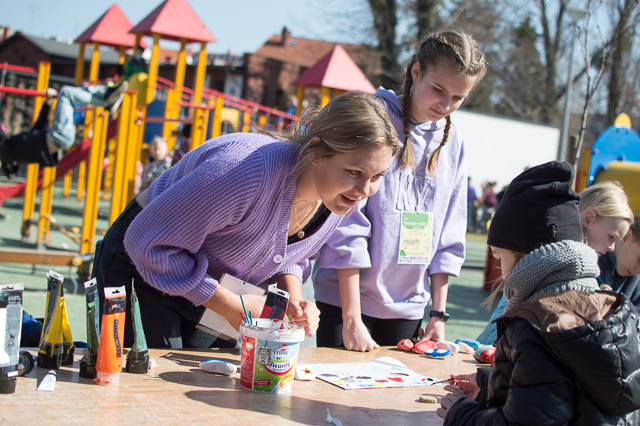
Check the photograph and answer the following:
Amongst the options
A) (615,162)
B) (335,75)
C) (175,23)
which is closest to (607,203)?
(615,162)

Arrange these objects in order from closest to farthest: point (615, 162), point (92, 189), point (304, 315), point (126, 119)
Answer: point (304, 315) → point (615, 162) → point (126, 119) → point (92, 189)

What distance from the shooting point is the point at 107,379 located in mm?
1410

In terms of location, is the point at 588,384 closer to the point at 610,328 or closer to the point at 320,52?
the point at 610,328

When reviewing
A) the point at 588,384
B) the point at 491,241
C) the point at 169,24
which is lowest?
the point at 588,384

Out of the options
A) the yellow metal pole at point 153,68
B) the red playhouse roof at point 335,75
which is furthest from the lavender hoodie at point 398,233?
the yellow metal pole at point 153,68

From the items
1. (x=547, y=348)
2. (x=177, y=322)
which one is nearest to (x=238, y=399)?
(x=177, y=322)

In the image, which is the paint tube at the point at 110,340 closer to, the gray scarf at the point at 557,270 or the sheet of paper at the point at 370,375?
the sheet of paper at the point at 370,375

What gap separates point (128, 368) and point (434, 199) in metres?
1.30

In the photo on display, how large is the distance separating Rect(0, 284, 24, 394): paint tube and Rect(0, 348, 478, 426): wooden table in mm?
36

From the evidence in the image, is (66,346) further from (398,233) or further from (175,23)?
(175,23)

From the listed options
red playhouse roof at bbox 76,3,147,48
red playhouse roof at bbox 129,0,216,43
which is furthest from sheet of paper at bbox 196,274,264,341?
red playhouse roof at bbox 76,3,147,48

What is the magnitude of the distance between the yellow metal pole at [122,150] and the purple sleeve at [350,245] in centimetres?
463

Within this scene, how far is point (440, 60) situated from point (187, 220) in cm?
110

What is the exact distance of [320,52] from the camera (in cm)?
3416
